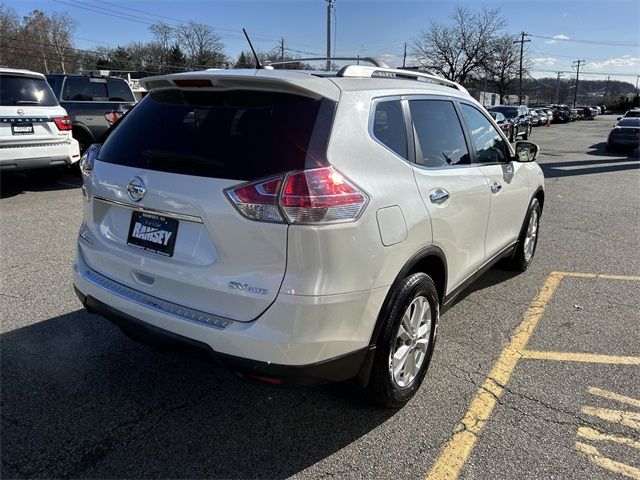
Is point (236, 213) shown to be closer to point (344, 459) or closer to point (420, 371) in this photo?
point (344, 459)

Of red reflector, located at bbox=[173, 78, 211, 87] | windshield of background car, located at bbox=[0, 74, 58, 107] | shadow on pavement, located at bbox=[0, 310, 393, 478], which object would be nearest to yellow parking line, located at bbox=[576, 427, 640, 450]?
shadow on pavement, located at bbox=[0, 310, 393, 478]

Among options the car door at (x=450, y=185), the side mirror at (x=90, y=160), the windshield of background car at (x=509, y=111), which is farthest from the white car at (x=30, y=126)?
the windshield of background car at (x=509, y=111)

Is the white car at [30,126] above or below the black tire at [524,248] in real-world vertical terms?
above

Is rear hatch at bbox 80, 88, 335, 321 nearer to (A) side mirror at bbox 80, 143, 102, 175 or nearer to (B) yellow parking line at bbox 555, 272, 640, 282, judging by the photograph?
(A) side mirror at bbox 80, 143, 102, 175

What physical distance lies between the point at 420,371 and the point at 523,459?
2.35ft

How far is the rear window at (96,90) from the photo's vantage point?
9.84 meters

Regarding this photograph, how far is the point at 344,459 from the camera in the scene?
246 cm

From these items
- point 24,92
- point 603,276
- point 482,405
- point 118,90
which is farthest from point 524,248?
point 118,90

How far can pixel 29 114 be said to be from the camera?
7562 millimetres

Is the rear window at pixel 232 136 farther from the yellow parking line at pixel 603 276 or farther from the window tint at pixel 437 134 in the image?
the yellow parking line at pixel 603 276

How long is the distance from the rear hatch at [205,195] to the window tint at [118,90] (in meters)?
8.72

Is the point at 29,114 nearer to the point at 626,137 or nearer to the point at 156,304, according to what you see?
the point at 156,304

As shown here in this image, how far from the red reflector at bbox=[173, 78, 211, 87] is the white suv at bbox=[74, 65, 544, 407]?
0.04ft

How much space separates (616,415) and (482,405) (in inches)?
29.2
